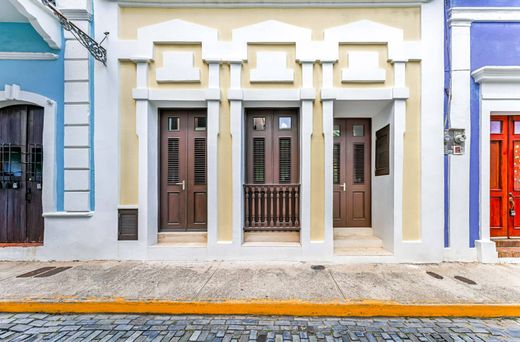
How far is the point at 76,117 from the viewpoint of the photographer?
4852 mm

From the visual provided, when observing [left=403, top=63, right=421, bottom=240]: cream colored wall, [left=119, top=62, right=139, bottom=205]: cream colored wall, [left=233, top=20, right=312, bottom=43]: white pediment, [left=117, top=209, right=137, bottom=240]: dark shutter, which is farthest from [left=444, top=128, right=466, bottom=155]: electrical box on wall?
[left=117, top=209, right=137, bottom=240]: dark shutter

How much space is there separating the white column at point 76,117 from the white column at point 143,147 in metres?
0.98

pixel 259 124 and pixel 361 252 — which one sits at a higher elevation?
pixel 259 124

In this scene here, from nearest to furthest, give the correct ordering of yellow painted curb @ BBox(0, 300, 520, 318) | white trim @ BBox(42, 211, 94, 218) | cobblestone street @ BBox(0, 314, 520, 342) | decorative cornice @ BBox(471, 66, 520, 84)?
cobblestone street @ BBox(0, 314, 520, 342)
yellow painted curb @ BBox(0, 300, 520, 318)
decorative cornice @ BBox(471, 66, 520, 84)
white trim @ BBox(42, 211, 94, 218)

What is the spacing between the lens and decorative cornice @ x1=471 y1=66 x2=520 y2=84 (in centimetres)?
467

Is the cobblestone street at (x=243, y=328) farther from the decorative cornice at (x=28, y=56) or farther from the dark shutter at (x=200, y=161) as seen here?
the decorative cornice at (x=28, y=56)

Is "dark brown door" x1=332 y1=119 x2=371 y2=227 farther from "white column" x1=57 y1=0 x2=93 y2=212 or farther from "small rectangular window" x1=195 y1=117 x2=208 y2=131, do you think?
"white column" x1=57 y1=0 x2=93 y2=212

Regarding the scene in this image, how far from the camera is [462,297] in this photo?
348cm

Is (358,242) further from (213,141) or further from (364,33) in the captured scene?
(364,33)

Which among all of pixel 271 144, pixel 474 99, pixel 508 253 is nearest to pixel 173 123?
pixel 271 144

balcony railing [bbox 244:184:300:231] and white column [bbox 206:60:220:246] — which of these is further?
balcony railing [bbox 244:184:300:231]

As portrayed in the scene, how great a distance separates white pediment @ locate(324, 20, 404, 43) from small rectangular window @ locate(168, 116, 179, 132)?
11.8 feet

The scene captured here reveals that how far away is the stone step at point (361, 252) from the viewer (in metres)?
4.85

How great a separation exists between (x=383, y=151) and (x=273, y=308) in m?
3.92
